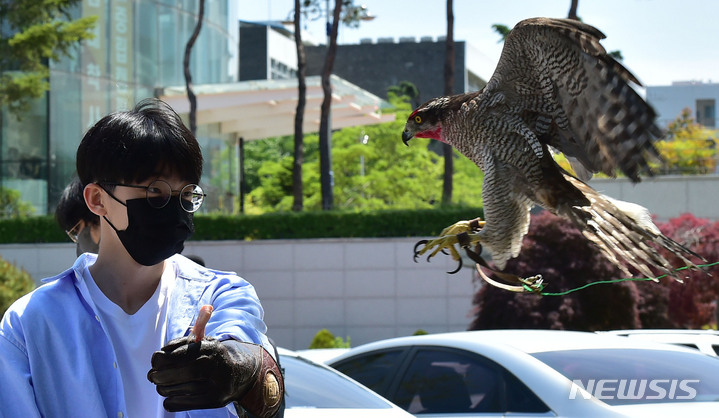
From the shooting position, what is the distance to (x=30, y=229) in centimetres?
2138

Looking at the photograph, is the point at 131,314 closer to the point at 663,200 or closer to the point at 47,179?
the point at 663,200

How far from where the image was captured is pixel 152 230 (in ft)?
7.21

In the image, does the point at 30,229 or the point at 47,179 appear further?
the point at 47,179

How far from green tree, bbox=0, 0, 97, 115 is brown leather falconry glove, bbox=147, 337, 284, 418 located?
20917 mm

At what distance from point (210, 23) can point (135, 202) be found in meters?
25.9

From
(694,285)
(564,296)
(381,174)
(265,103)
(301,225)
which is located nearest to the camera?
(564,296)

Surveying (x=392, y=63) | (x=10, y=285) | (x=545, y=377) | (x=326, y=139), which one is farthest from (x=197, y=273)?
(x=392, y=63)

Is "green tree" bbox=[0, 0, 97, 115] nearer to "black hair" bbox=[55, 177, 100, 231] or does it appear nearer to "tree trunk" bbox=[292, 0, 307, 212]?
"tree trunk" bbox=[292, 0, 307, 212]

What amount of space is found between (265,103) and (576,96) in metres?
23.4

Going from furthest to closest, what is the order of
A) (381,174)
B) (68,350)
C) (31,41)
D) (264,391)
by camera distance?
(381,174), (31,41), (68,350), (264,391)

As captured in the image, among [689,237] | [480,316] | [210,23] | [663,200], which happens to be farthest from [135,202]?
[210,23]

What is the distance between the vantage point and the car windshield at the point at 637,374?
16.4ft

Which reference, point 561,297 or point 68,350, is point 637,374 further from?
point 561,297

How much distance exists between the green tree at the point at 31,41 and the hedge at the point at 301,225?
3.06 meters
